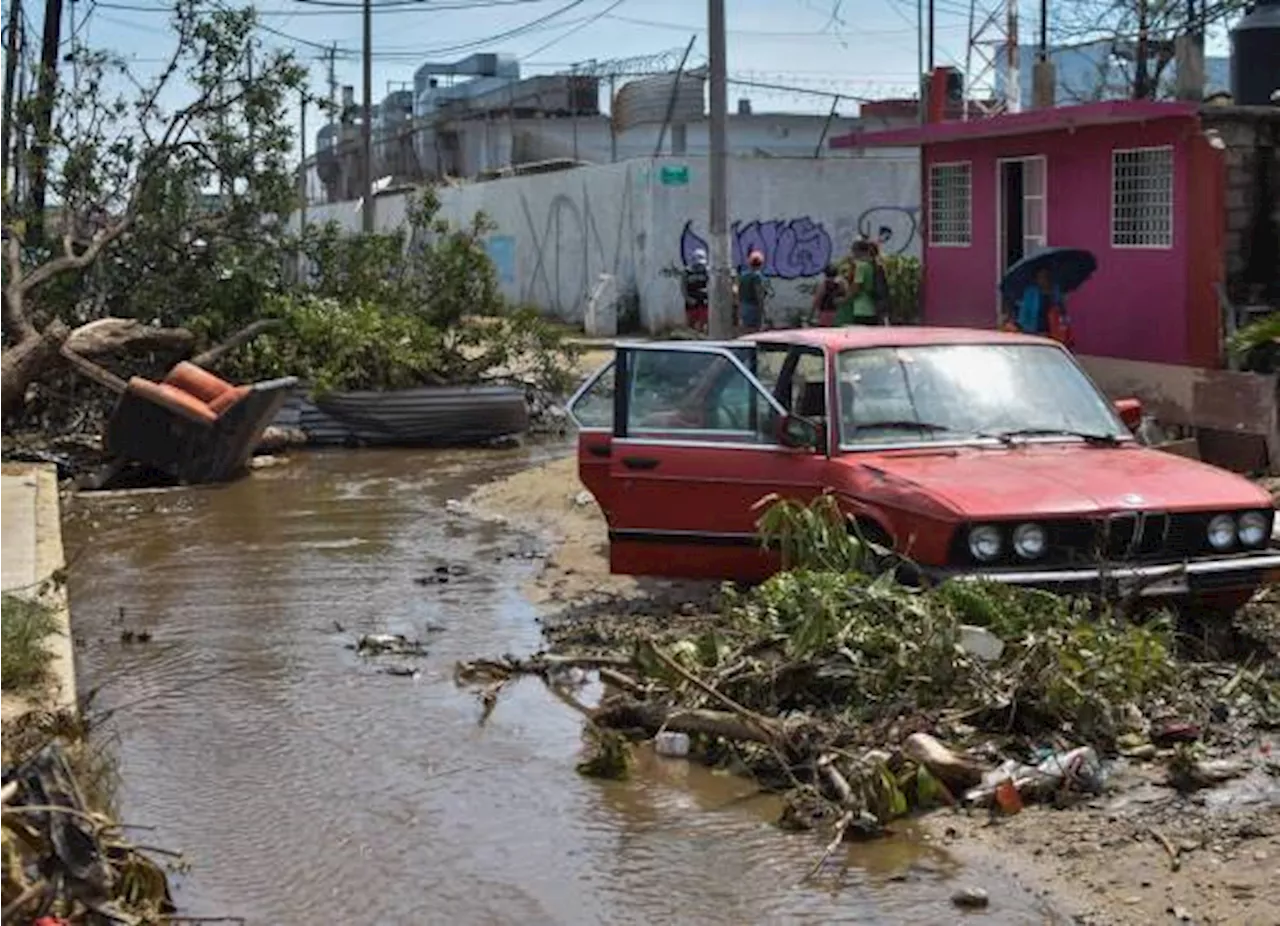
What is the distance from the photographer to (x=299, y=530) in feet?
41.4

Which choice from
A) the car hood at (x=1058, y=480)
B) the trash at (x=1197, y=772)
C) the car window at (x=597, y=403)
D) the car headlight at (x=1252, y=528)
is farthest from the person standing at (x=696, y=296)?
the trash at (x=1197, y=772)

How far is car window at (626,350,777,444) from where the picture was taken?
28.5 feet

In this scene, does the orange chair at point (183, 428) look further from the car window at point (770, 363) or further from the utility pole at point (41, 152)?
the car window at point (770, 363)

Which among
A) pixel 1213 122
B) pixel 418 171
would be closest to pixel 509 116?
pixel 418 171

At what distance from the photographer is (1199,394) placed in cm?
1331

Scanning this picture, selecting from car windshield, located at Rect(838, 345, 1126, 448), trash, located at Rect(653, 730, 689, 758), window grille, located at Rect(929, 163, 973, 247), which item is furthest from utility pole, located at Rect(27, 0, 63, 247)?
trash, located at Rect(653, 730, 689, 758)

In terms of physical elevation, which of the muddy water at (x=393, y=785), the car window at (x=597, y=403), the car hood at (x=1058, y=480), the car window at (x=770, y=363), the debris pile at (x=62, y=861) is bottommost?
the muddy water at (x=393, y=785)

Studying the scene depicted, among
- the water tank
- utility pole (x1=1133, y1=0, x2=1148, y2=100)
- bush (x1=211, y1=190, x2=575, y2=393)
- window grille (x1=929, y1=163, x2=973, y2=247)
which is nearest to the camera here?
the water tank

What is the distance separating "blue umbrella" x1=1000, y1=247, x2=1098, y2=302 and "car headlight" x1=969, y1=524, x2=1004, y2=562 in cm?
840

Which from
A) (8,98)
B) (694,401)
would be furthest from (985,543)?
(8,98)

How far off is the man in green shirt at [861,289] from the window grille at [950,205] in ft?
6.58

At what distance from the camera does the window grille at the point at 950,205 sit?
19688 millimetres

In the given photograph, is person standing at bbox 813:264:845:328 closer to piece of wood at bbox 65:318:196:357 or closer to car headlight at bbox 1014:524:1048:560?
piece of wood at bbox 65:318:196:357

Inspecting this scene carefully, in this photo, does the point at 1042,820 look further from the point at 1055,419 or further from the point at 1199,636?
the point at 1055,419
